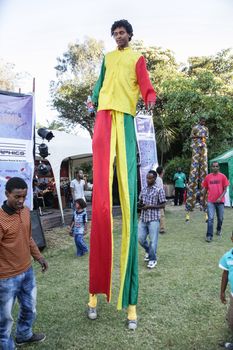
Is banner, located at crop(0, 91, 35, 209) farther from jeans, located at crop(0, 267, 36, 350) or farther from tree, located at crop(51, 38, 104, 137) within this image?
tree, located at crop(51, 38, 104, 137)

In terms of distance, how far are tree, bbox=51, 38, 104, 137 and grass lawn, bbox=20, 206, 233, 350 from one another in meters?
20.5

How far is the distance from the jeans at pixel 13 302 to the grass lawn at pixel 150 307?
25cm

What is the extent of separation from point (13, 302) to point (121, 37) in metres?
2.55

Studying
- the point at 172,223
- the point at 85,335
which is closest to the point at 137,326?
the point at 85,335

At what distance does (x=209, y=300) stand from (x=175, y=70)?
751 inches

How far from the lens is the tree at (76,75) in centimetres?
2564

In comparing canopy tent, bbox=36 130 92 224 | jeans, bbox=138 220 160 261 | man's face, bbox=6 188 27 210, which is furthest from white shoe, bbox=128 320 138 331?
canopy tent, bbox=36 130 92 224

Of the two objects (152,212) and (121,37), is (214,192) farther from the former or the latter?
(121,37)

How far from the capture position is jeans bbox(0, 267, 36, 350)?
8.44ft

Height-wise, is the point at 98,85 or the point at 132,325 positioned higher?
the point at 98,85

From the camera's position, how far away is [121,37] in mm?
3344

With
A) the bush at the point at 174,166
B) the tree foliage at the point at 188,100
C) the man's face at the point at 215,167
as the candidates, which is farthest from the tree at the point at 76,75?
the man's face at the point at 215,167

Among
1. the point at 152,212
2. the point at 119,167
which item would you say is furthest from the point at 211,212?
the point at 119,167

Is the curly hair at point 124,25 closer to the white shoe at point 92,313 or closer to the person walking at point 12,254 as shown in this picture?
the person walking at point 12,254
